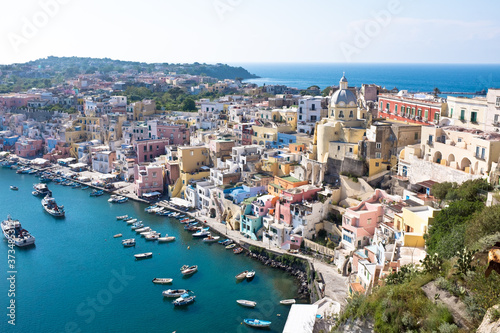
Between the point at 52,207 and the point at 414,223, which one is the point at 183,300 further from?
the point at 52,207

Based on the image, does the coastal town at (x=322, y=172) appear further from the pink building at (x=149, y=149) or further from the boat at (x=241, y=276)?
the boat at (x=241, y=276)

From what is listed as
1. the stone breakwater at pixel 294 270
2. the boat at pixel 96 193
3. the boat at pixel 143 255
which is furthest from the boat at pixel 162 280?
the boat at pixel 96 193

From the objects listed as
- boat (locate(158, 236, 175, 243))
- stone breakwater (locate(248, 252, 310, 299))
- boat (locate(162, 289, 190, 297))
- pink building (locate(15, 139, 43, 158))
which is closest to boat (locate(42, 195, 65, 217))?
boat (locate(158, 236, 175, 243))

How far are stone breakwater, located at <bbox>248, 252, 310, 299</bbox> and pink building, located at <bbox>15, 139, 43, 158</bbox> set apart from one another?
29468mm

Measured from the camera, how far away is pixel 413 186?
62.8 ft

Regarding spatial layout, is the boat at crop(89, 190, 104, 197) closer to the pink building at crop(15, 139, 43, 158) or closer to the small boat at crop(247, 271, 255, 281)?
the pink building at crop(15, 139, 43, 158)

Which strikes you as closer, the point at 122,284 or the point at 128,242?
the point at 122,284

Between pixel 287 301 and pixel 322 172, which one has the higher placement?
pixel 322 172

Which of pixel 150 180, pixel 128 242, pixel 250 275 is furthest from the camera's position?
pixel 150 180

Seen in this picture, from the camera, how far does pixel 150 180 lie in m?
28.8

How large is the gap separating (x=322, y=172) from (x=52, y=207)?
15667 mm

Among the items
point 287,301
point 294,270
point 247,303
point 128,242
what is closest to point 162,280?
point 247,303

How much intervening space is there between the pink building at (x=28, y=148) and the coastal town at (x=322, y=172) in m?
4.45

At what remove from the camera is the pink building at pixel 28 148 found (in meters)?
41.6
